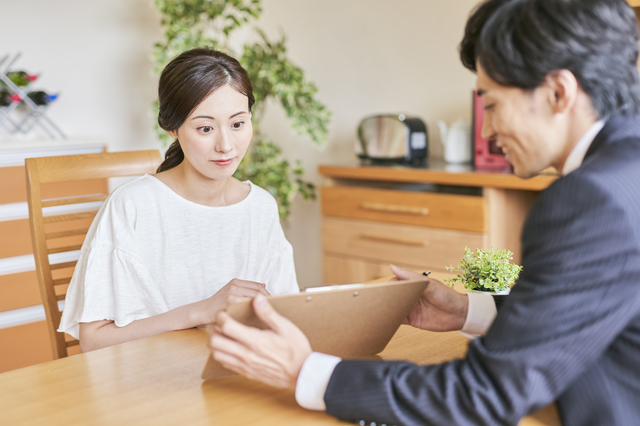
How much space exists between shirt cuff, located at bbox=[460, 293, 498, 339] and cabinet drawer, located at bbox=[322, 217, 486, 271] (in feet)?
4.82

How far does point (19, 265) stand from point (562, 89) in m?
2.55

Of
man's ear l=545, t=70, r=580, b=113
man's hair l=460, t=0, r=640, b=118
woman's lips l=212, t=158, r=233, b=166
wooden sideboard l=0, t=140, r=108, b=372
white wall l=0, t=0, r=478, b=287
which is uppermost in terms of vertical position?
white wall l=0, t=0, r=478, b=287

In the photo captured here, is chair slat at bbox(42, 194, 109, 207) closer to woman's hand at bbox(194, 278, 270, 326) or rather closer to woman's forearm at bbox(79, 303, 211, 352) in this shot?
woman's forearm at bbox(79, 303, 211, 352)

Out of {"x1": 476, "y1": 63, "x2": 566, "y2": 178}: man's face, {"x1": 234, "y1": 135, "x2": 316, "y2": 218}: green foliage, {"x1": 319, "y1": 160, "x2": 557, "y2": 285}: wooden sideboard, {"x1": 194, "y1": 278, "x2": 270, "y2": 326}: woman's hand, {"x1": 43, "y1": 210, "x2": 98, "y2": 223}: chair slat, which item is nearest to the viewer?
{"x1": 476, "y1": 63, "x2": 566, "y2": 178}: man's face

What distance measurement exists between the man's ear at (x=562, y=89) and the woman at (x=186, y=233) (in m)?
0.64

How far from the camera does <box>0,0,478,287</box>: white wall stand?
10.1 feet

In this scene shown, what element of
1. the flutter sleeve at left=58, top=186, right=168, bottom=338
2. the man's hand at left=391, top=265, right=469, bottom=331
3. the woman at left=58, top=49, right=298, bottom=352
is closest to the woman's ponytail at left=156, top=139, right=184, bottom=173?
the woman at left=58, top=49, right=298, bottom=352

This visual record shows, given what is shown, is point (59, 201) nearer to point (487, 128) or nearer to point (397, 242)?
point (487, 128)

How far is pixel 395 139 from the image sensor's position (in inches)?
114

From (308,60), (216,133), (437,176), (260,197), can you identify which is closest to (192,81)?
(216,133)

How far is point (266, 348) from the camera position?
79 centimetres

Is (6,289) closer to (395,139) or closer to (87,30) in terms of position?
(87,30)

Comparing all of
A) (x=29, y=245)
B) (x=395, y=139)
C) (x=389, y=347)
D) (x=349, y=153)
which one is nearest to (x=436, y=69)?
(x=395, y=139)

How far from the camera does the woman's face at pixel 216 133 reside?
4.49ft
